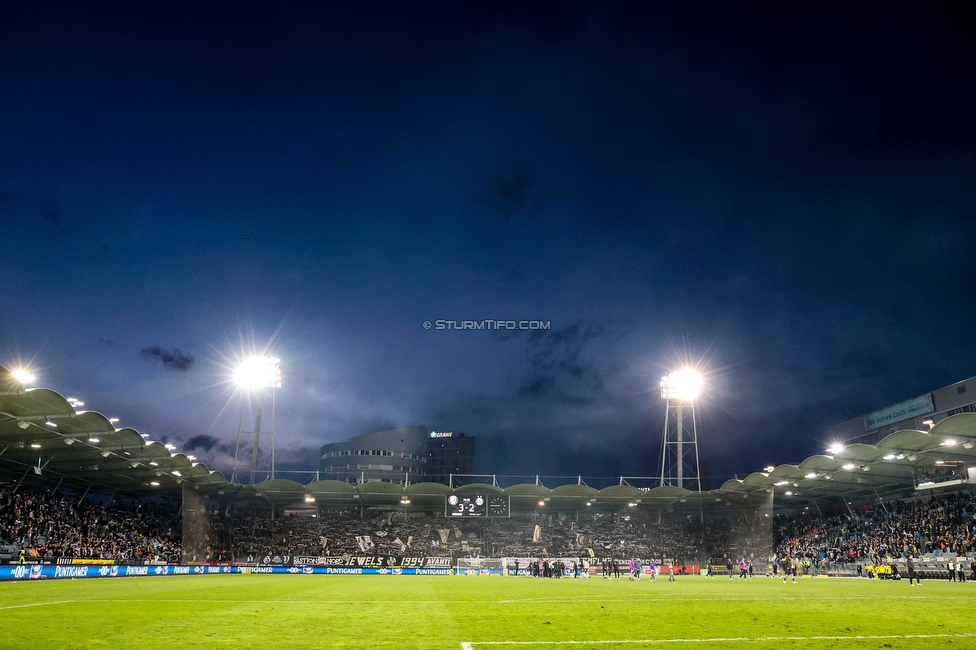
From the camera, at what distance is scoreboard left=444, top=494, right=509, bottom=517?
50188mm

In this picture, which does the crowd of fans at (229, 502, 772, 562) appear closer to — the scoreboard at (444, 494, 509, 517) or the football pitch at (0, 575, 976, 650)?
the scoreboard at (444, 494, 509, 517)

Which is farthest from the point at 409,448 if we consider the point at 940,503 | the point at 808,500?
the point at 940,503

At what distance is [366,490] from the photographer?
51250 mm

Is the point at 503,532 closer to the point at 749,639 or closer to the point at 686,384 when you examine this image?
the point at 686,384

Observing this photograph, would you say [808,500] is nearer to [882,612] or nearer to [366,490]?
[366,490]

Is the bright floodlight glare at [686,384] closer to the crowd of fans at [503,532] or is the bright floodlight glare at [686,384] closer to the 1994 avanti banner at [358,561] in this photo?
the crowd of fans at [503,532]

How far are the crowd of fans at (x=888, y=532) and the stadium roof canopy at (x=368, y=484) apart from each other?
1765 millimetres

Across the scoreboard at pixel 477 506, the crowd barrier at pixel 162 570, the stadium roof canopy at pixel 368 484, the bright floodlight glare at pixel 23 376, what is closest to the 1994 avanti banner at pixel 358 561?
the crowd barrier at pixel 162 570

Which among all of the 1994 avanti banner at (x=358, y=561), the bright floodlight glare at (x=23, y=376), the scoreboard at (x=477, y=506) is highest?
the bright floodlight glare at (x=23, y=376)

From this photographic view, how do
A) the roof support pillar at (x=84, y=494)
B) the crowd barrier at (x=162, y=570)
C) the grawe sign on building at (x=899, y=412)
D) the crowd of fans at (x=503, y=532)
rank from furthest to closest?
the grawe sign on building at (x=899, y=412) < the roof support pillar at (x=84, y=494) < the crowd of fans at (x=503, y=532) < the crowd barrier at (x=162, y=570)

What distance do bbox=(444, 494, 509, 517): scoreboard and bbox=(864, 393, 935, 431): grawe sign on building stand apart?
4188cm

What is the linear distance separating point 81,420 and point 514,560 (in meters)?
31.4

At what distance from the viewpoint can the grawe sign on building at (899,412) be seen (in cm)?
5962

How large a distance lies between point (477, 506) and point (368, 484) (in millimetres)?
8919
